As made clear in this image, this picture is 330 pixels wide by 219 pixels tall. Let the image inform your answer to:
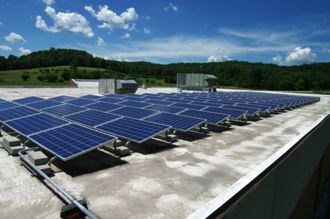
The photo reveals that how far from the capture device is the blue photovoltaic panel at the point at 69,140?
7512 mm

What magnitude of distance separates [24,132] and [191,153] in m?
6.14

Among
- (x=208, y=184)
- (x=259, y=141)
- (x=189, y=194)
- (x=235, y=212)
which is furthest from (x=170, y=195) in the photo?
(x=259, y=141)

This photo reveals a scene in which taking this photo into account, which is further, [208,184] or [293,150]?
[293,150]

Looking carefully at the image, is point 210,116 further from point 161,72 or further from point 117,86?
point 161,72

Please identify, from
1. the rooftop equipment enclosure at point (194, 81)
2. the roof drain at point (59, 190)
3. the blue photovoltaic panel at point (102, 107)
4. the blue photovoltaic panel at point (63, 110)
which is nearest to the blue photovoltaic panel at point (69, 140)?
the roof drain at point (59, 190)

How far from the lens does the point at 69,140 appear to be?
830cm

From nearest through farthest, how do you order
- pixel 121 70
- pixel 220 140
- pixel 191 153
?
pixel 191 153 < pixel 220 140 < pixel 121 70

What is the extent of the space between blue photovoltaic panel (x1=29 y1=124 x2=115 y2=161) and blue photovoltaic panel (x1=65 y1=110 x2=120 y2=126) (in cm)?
224

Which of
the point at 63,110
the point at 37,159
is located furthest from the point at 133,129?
the point at 63,110

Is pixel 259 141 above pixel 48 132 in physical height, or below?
below

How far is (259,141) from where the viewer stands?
12.1 meters

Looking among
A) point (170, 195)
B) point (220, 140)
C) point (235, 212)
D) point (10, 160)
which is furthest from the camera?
point (220, 140)

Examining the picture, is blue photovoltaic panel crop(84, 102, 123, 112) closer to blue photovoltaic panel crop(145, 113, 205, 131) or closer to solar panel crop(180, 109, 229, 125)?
blue photovoltaic panel crop(145, 113, 205, 131)

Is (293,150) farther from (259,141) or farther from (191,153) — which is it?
(191,153)
